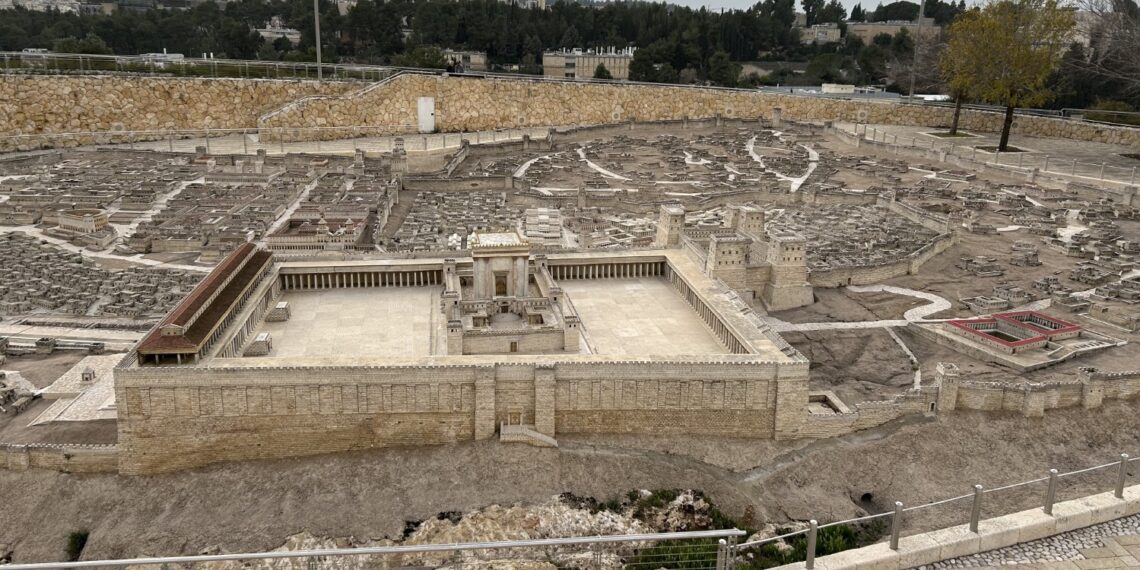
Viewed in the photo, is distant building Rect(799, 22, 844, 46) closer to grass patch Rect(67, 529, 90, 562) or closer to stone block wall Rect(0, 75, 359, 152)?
stone block wall Rect(0, 75, 359, 152)

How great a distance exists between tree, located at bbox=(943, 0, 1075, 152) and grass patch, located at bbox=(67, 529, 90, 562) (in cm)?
7623

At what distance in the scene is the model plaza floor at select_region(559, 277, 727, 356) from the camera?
107ft

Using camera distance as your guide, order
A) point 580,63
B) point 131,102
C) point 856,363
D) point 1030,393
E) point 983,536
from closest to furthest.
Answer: point 983,536 → point 1030,393 → point 856,363 → point 131,102 → point 580,63

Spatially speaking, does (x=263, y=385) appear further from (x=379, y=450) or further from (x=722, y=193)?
(x=722, y=193)

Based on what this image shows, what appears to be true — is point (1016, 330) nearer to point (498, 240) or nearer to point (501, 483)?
point (498, 240)

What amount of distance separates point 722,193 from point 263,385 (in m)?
43.8

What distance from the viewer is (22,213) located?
56.6 meters

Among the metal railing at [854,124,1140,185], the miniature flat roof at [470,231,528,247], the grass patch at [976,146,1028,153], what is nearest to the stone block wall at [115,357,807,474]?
the miniature flat roof at [470,231,528,247]

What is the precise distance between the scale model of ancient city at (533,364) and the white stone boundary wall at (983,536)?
0.36ft

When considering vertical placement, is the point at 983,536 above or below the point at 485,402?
above

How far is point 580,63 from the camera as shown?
129 m

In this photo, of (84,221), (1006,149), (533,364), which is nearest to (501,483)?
(533,364)

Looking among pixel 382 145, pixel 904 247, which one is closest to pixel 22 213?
pixel 382 145

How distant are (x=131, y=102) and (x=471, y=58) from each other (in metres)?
52.6
